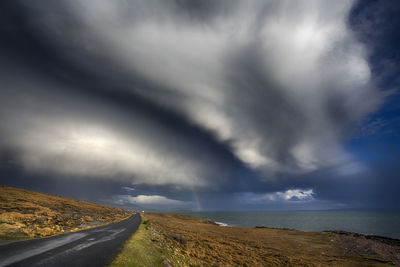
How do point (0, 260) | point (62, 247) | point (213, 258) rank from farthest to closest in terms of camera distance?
point (213, 258) → point (62, 247) → point (0, 260)

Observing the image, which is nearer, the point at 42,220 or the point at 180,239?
the point at 42,220

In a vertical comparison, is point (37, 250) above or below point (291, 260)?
above

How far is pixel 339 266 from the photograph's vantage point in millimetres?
28531

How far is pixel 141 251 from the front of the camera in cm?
1609

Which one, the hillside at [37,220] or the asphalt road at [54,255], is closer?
the asphalt road at [54,255]

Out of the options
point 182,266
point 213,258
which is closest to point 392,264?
point 213,258

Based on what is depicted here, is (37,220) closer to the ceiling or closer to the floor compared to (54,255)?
closer to the floor

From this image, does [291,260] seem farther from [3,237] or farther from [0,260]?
[3,237]

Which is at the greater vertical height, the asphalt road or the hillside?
the asphalt road

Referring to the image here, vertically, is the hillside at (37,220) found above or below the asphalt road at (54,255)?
below

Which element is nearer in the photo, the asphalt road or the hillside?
the asphalt road

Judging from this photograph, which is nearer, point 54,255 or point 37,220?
point 54,255

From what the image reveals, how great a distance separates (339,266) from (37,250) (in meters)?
38.6

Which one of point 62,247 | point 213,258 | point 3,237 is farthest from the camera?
point 213,258
